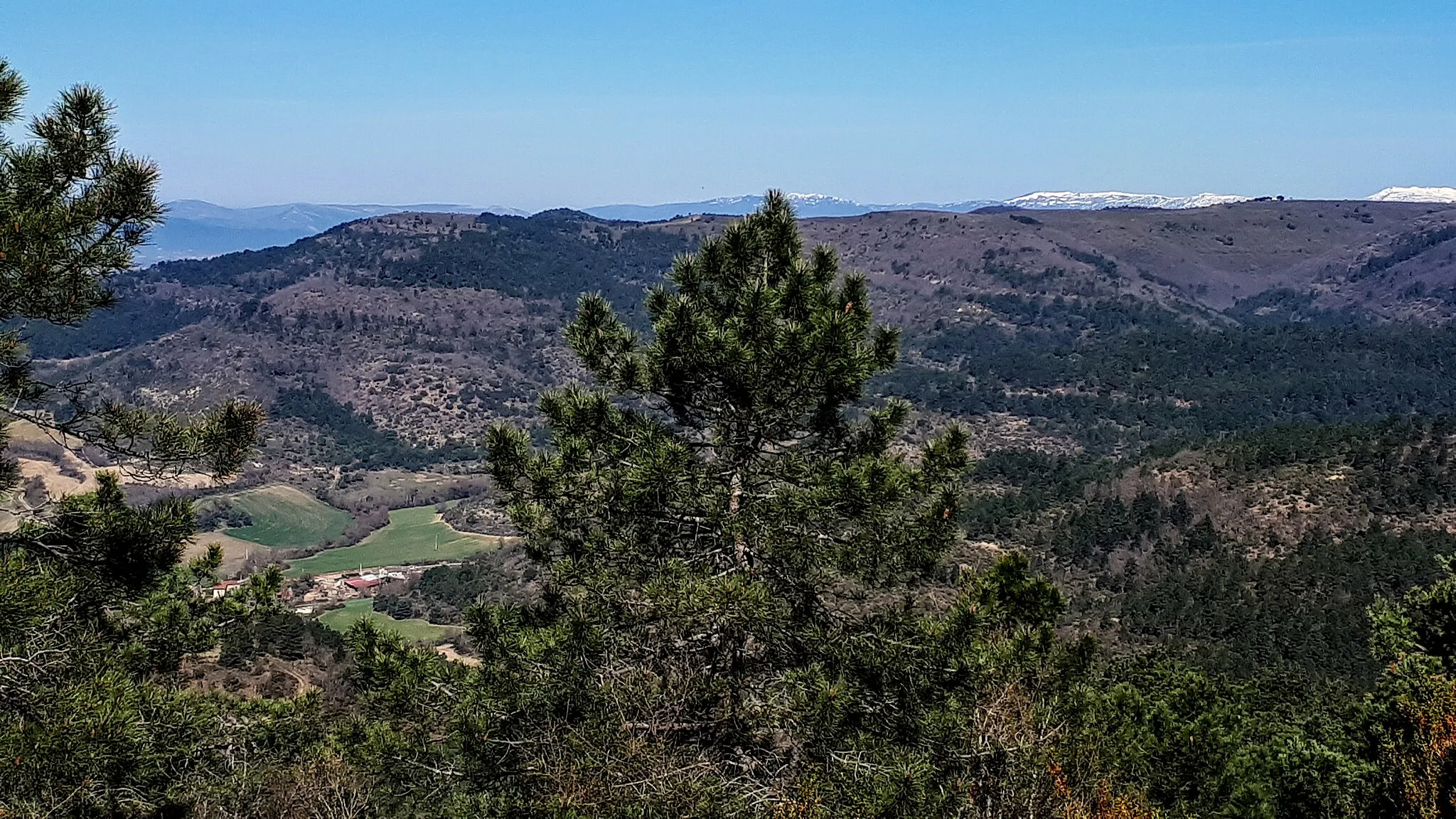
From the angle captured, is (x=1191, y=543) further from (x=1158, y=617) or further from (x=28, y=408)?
(x=28, y=408)

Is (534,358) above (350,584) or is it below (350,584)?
above

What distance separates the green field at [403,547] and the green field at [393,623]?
1277cm

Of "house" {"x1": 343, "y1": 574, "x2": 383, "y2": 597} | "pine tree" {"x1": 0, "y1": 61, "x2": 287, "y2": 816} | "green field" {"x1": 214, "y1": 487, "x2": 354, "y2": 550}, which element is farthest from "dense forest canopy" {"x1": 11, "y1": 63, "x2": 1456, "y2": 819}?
"green field" {"x1": 214, "y1": 487, "x2": 354, "y2": 550}

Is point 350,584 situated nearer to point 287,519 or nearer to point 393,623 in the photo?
point 393,623

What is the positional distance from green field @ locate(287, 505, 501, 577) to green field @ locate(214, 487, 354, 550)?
4713 mm

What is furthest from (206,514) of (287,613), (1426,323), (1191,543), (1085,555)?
(1426,323)

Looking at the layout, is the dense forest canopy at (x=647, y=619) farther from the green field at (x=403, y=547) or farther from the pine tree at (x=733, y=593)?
the green field at (x=403, y=547)

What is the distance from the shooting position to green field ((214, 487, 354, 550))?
3826 inches

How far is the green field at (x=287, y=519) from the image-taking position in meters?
97.2

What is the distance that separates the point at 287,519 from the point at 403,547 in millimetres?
18763

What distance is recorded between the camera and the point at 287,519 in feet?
341

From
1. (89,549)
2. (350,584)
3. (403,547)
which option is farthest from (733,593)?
(403,547)

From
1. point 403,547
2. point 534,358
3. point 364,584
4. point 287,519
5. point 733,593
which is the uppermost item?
point 733,593

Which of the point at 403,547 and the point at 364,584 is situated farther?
the point at 403,547
